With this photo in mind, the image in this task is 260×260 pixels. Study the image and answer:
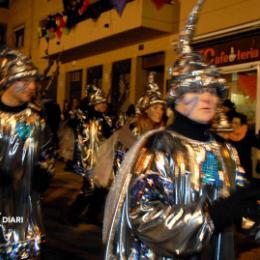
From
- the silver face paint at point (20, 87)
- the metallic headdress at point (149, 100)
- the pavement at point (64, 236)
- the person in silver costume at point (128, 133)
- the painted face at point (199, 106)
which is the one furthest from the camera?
the metallic headdress at point (149, 100)

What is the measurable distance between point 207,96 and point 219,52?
11.6m

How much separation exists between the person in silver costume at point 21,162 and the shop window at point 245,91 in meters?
9.09

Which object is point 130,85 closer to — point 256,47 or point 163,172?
point 256,47

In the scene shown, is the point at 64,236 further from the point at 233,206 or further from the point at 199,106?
the point at 233,206

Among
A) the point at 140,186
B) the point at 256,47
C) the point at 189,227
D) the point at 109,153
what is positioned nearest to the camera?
the point at 189,227

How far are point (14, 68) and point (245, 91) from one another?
9745 mm

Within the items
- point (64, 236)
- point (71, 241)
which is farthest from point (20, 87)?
point (64, 236)

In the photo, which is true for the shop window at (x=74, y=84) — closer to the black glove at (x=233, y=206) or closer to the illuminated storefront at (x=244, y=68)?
the illuminated storefront at (x=244, y=68)

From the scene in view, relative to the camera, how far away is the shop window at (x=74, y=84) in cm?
2278

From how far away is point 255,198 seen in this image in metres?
2.22

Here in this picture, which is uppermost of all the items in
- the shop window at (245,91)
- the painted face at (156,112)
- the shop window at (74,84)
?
the shop window at (74,84)

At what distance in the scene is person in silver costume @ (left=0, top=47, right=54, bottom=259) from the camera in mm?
3771

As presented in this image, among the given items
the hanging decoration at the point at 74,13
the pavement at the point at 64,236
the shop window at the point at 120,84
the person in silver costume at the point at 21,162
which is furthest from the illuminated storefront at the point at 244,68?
the person in silver costume at the point at 21,162

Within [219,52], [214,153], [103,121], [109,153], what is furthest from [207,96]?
[219,52]
